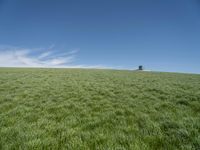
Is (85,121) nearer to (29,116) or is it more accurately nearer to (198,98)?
(29,116)

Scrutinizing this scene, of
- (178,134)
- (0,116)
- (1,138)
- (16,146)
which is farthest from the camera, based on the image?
(0,116)

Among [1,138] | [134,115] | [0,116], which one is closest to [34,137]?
[1,138]

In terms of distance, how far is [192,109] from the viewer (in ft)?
25.5

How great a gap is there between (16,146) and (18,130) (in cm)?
104

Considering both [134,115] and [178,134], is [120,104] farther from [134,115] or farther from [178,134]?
[178,134]

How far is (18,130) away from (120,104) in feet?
16.8

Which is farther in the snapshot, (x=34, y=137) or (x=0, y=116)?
(x=0, y=116)

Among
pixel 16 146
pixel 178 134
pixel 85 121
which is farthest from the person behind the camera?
pixel 85 121

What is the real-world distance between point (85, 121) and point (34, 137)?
6.58ft

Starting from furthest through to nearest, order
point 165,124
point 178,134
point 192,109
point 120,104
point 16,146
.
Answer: point 120,104 < point 192,109 < point 165,124 < point 178,134 < point 16,146

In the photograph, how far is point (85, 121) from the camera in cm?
623

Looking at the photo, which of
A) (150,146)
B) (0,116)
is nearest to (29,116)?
(0,116)

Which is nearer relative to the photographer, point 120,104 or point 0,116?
point 0,116

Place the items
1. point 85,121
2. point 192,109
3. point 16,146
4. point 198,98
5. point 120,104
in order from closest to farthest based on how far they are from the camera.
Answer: point 16,146
point 85,121
point 192,109
point 120,104
point 198,98
